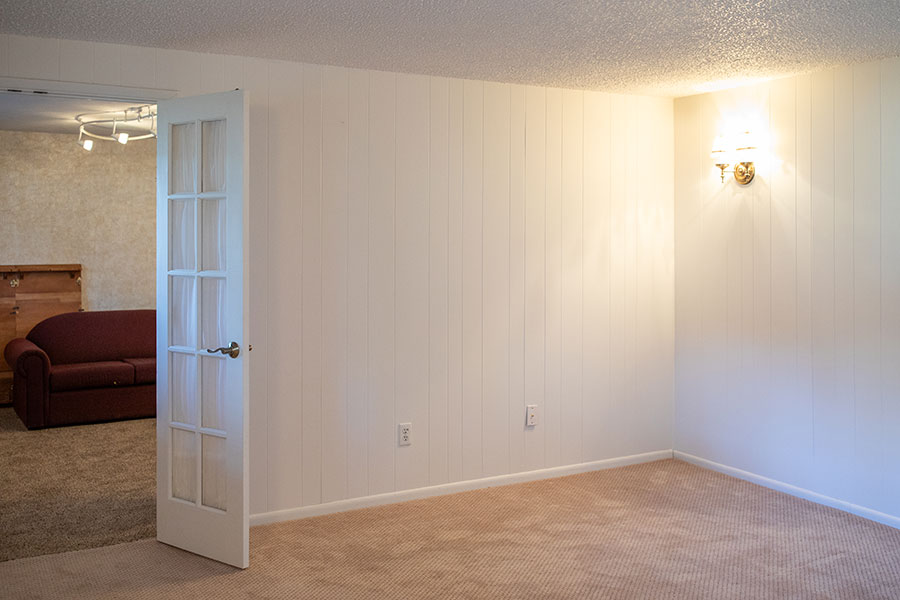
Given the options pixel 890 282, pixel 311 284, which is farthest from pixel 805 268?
pixel 311 284

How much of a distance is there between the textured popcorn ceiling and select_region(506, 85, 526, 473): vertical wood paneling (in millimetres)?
382

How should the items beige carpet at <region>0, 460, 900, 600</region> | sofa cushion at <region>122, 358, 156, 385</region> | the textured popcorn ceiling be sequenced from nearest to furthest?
the textured popcorn ceiling < beige carpet at <region>0, 460, 900, 600</region> < sofa cushion at <region>122, 358, 156, 385</region>

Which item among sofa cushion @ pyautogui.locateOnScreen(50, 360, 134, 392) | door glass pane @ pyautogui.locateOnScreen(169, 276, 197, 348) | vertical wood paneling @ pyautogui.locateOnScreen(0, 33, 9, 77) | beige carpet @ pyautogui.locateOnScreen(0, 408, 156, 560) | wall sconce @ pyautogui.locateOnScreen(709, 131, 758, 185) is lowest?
beige carpet @ pyautogui.locateOnScreen(0, 408, 156, 560)

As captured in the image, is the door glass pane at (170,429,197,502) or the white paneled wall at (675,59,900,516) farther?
the white paneled wall at (675,59,900,516)

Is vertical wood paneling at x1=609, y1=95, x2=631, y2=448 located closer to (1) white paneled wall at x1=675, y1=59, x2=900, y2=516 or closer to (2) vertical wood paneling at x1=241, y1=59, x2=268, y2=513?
(1) white paneled wall at x1=675, y1=59, x2=900, y2=516

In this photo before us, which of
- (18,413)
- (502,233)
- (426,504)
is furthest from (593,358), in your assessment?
(18,413)

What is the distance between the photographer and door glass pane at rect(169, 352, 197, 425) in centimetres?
385

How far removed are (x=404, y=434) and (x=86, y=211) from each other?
4705 mm

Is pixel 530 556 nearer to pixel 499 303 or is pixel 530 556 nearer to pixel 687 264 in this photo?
pixel 499 303

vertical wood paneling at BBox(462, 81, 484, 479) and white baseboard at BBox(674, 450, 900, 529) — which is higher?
vertical wood paneling at BBox(462, 81, 484, 479)

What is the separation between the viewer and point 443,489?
15.4ft

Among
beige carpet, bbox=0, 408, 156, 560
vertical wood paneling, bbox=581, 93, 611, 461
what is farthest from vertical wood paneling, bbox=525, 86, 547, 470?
beige carpet, bbox=0, 408, 156, 560

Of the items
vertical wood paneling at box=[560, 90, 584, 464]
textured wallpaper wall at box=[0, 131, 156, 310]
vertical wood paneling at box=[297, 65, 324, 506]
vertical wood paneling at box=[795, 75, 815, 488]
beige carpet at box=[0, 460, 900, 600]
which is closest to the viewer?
beige carpet at box=[0, 460, 900, 600]

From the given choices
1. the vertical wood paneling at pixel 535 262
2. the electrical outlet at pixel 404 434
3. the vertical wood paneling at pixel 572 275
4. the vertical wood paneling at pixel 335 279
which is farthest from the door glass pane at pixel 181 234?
the vertical wood paneling at pixel 572 275
